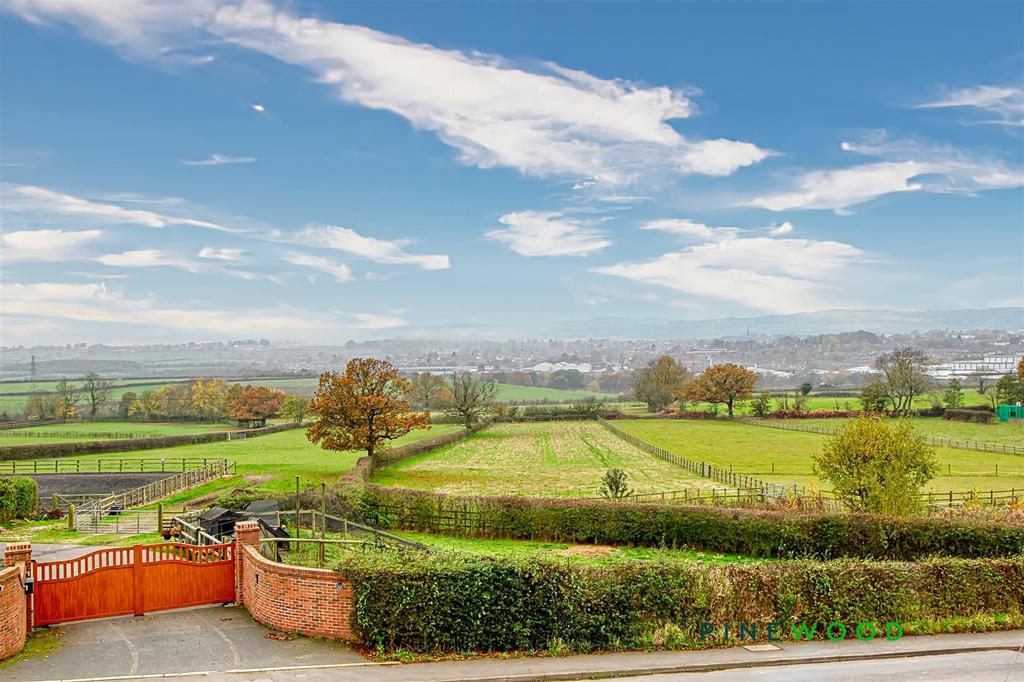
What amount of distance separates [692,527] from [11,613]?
21.2m

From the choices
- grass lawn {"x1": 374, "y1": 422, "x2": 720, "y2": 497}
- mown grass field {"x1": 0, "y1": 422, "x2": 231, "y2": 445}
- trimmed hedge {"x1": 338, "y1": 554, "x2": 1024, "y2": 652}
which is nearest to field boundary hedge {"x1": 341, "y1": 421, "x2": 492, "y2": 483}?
grass lawn {"x1": 374, "y1": 422, "x2": 720, "y2": 497}

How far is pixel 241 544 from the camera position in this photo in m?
19.4

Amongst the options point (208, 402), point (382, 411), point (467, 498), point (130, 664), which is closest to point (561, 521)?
point (467, 498)

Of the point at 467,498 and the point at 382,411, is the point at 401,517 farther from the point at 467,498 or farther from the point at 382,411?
the point at 382,411

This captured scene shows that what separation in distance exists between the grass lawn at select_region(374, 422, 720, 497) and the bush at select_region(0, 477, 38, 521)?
18.2 metres

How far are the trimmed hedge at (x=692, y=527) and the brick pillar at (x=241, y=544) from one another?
14188 millimetres

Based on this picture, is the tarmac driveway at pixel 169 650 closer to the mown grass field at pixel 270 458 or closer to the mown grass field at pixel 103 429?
the mown grass field at pixel 270 458

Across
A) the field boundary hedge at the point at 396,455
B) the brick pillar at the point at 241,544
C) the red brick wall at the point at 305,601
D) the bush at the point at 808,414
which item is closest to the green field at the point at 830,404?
the bush at the point at 808,414

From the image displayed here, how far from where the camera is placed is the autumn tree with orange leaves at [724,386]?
363ft

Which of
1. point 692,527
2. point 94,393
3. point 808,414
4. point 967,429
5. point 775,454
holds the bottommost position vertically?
point 775,454

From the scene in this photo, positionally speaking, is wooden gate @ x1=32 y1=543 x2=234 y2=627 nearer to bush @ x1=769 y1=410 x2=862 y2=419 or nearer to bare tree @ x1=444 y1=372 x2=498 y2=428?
bare tree @ x1=444 y1=372 x2=498 y2=428

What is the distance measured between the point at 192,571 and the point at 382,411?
3390 cm

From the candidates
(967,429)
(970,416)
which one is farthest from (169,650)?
(970,416)

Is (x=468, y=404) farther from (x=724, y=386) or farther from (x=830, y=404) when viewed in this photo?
(x=830, y=404)
